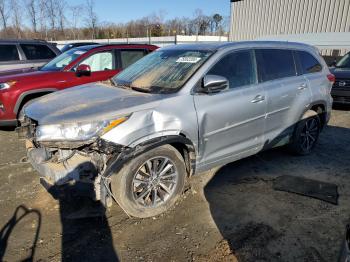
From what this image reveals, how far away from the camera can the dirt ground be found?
2.83 m

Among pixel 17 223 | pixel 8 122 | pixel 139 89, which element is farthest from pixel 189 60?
pixel 8 122

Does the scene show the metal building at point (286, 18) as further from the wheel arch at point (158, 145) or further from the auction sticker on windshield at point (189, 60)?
the wheel arch at point (158, 145)

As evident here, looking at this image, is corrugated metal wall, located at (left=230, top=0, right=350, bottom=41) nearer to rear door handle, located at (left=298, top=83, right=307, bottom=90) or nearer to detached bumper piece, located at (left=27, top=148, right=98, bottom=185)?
rear door handle, located at (left=298, top=83, right=307, bottom=90)

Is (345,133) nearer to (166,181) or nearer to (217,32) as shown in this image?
(166,181)

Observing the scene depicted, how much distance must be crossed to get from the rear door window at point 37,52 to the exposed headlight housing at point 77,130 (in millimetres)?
6935

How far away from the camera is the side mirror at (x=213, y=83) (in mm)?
3449

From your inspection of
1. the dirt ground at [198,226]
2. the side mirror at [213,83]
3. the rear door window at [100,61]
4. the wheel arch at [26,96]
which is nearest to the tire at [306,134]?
the dirt ground at [198,226]

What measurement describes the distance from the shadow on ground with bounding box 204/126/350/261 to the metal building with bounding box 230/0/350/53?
1252 cm

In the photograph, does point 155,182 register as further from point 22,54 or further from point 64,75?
point 22,54

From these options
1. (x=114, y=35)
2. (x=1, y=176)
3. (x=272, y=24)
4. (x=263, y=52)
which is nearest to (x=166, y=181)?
(x=263, y=52)

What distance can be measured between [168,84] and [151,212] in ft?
4.63

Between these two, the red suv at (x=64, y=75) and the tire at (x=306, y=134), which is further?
the red suv at (x=64, y=75)

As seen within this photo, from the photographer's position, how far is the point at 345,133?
253 inches

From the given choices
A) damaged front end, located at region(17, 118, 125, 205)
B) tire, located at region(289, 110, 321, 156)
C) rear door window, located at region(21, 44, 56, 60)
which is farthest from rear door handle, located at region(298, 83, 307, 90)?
rear door window, located at region(21, 44, 56, 60)
